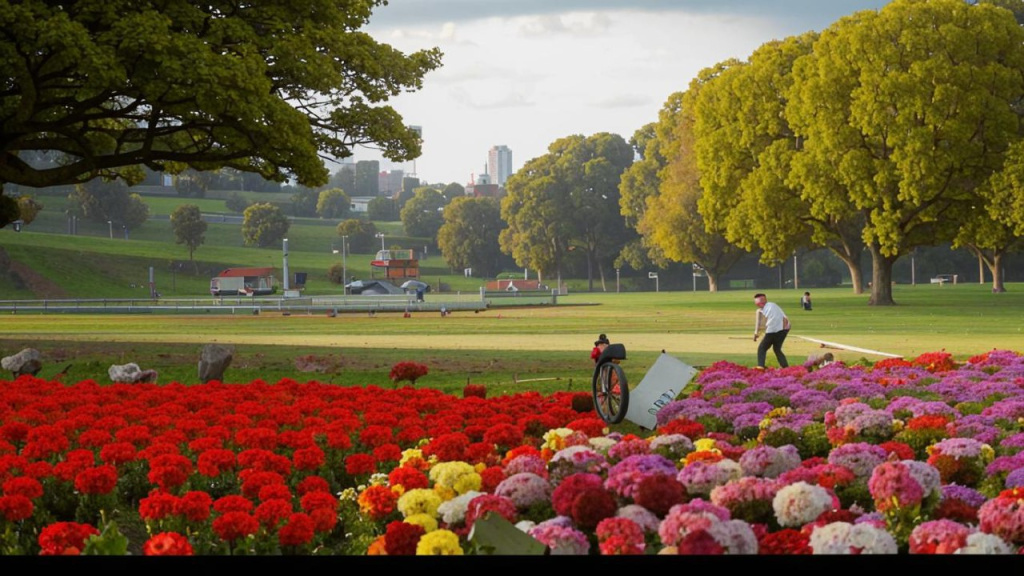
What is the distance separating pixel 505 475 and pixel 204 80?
37.3ft

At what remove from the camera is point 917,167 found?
32250 millimetres

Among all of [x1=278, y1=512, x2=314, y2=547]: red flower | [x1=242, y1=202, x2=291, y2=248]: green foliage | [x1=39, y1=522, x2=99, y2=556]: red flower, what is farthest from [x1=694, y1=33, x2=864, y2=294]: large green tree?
[x1=39, y1=522, x2=99, y2=556]: red flower

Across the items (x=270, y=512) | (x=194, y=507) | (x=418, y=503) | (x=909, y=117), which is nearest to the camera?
(x=270, y=512)

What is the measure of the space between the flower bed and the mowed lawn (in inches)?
244

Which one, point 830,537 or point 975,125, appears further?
point 975,125

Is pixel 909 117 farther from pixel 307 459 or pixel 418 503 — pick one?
pixel 418 503

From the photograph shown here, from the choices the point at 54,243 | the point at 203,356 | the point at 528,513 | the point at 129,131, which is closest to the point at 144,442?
the point at 528,513

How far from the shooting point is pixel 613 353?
8.44 metres

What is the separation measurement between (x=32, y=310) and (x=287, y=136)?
21084 mm

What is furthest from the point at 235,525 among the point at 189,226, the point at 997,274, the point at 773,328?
the point at 997,274

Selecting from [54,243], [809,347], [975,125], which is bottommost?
[809,347]

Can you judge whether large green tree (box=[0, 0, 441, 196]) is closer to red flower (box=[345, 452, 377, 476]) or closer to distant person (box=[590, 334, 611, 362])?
distant person (box=[590, 334, 611, 362])

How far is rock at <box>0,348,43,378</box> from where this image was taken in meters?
14.2

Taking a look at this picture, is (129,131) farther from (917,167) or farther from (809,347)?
(917,167)
